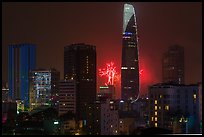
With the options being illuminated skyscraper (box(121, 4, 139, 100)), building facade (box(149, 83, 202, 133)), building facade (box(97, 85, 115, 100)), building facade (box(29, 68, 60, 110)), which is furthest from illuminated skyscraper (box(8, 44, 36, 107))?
illuminated skyscraper (box(121, 4, 139, 100))

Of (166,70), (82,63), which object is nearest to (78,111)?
(82,63)

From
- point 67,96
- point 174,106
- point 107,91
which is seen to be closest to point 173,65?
point 107,91

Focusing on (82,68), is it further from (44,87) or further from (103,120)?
(103,120)

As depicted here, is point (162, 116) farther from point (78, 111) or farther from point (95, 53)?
point (95, 53)

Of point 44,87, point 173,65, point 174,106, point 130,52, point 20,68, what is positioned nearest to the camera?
point 174,106

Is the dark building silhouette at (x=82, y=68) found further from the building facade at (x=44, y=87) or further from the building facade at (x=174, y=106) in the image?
the building facade at (x=174, y=106)

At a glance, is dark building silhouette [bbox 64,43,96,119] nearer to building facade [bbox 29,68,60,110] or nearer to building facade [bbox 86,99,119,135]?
building facade [bbox 29,68,60,110]
